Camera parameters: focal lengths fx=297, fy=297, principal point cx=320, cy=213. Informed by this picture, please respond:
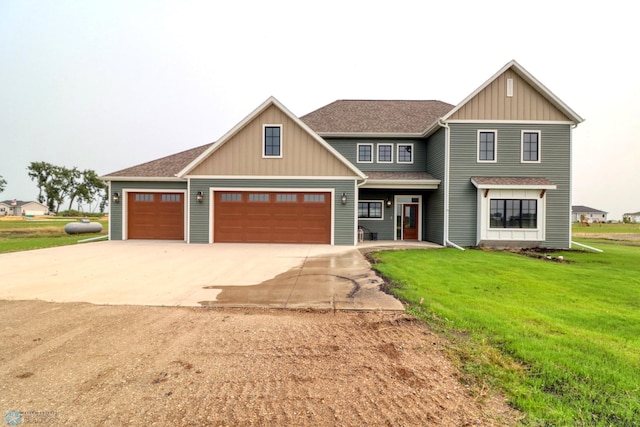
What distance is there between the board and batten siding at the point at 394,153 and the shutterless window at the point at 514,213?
436 cm

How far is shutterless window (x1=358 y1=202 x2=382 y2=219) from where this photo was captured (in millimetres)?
16609

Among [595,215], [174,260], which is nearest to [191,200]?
[174,260]

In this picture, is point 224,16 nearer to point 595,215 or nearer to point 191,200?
point 191,200

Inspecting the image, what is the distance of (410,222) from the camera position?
16.8 m

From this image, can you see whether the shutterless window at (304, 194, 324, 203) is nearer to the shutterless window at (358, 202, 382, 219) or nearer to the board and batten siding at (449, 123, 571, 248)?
the shutterless window at (358, 202, 382, 219)

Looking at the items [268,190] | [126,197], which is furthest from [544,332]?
[126,197]

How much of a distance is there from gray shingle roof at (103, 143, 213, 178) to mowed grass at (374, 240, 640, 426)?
12.3 metres

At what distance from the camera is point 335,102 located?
808 inches

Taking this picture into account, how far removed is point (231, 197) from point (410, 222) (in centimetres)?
976

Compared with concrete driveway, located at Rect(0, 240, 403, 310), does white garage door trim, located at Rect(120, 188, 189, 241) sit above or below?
above

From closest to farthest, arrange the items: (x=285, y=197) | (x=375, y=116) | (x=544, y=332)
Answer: (x=544, y=332) < (x=285, y=197) < (x=375, y=116)

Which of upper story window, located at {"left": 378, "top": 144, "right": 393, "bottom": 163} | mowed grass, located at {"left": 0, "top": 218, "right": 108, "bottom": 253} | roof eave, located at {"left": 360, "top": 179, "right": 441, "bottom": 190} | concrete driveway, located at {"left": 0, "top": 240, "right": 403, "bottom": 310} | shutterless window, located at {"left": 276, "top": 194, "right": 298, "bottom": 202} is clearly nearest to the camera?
concrete driveway, located at {"left": 0, "top": 240, "right": 403, "bottom": 310}

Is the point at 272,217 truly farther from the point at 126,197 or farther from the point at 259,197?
the point at 126,197

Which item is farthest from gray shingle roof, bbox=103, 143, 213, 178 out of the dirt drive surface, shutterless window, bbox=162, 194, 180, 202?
the dirt drive surface
